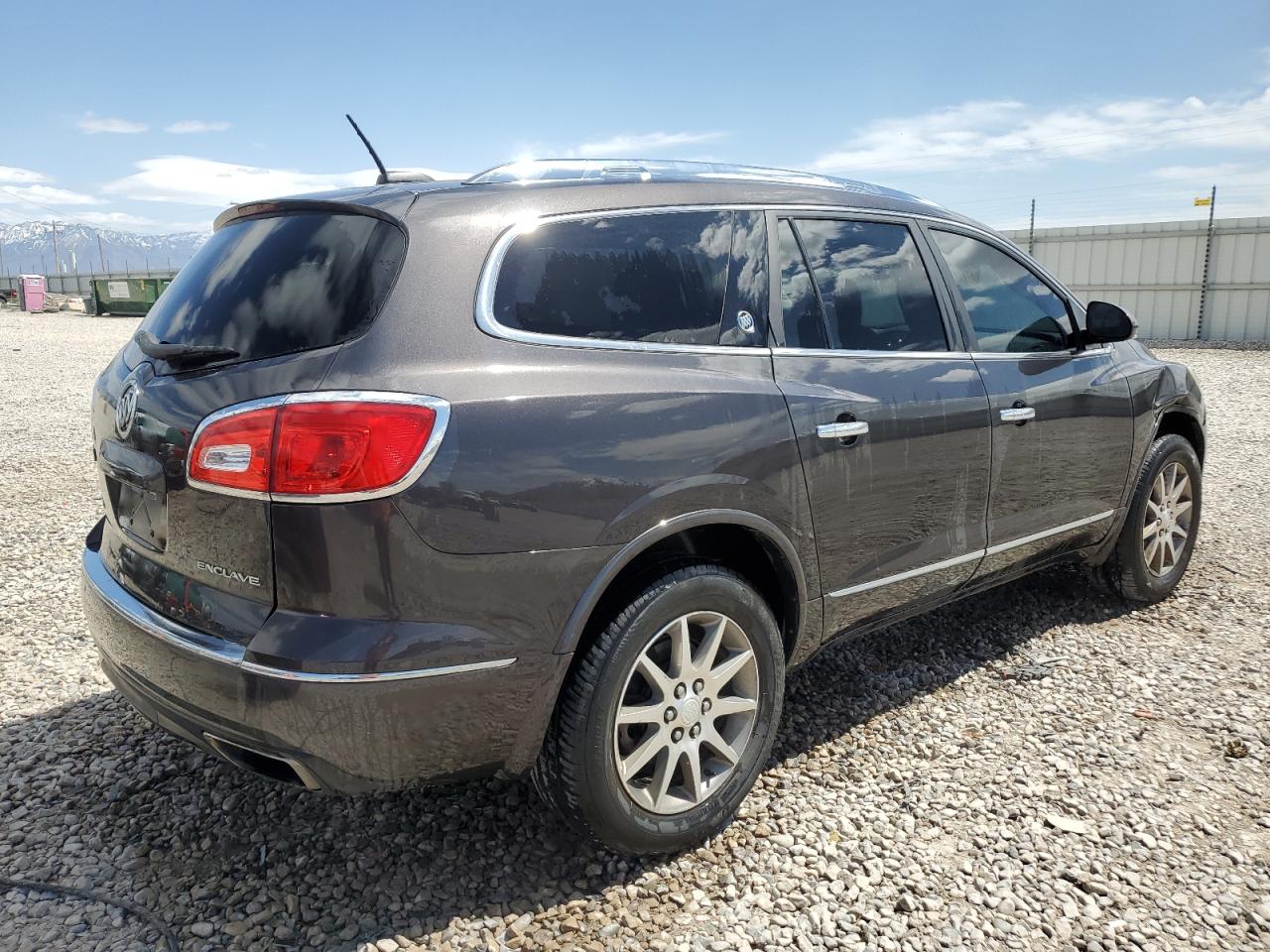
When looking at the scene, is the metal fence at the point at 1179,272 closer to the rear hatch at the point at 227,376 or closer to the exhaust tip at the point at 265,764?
the rear hatch at the point at 227,376

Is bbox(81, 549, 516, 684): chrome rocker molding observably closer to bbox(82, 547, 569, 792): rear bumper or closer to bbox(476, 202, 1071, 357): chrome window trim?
bbox(82, 547, 569, 792): rear bumper

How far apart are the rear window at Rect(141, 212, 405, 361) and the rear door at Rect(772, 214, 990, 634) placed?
116 cm

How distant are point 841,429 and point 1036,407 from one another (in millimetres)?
1177

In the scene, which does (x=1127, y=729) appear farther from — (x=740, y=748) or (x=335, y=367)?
(x=335, y=367)

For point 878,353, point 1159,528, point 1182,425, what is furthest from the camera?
point 1182,425

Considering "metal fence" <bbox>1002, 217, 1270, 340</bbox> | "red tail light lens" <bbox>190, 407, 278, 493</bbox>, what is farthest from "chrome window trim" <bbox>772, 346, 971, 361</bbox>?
"metal fence" <bbox>1002, 217, 1270, 340</bbox>

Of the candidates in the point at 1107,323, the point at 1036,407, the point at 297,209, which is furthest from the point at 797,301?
the point at 1107,323

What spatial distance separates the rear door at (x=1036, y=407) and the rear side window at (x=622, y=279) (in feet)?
4.09

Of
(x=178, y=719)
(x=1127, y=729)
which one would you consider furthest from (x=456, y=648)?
(x=1127, y=729)

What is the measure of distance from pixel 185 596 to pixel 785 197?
2.07 m

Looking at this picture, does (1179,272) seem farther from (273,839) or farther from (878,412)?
(273,839)

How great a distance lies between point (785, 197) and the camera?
296 cm

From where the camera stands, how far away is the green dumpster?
36094 mm

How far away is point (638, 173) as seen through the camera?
A: 2.73 m
